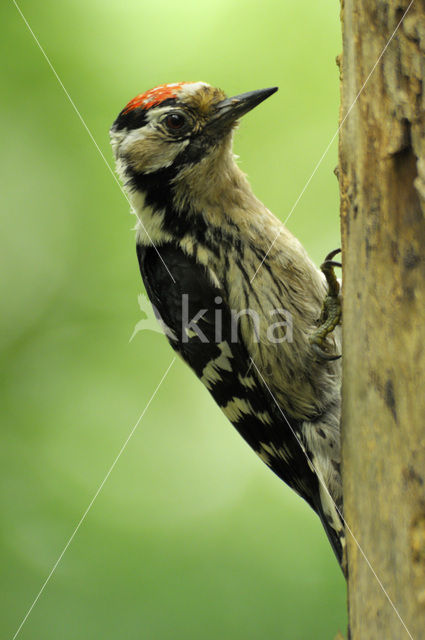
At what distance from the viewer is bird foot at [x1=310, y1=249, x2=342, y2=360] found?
6.22 feet

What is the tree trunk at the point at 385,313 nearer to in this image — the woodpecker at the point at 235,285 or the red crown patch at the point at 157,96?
the woodpecker at the point at 235,285

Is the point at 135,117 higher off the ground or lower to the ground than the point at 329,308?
higher

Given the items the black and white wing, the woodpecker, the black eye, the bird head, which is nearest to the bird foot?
the woodpecker

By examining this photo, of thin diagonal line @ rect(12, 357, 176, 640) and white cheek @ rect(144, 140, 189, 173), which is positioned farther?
thin diagonal line @ rect(12, 357, 176, 640)

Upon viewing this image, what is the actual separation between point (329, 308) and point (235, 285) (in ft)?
1.02

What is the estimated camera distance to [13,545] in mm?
2854

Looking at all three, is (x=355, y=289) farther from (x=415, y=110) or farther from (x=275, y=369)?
(x=275, y=369)

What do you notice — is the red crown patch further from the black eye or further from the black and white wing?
the black and white wing

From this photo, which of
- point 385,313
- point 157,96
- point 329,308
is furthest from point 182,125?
point 385,313

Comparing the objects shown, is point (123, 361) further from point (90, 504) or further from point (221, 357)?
point (221, 357)

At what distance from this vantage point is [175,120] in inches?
82.4

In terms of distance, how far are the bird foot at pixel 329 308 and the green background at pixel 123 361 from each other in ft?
2.95

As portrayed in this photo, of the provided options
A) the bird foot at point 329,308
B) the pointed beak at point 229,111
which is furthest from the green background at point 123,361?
the bird foot at point 329,308

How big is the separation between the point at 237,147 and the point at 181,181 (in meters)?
0.82
